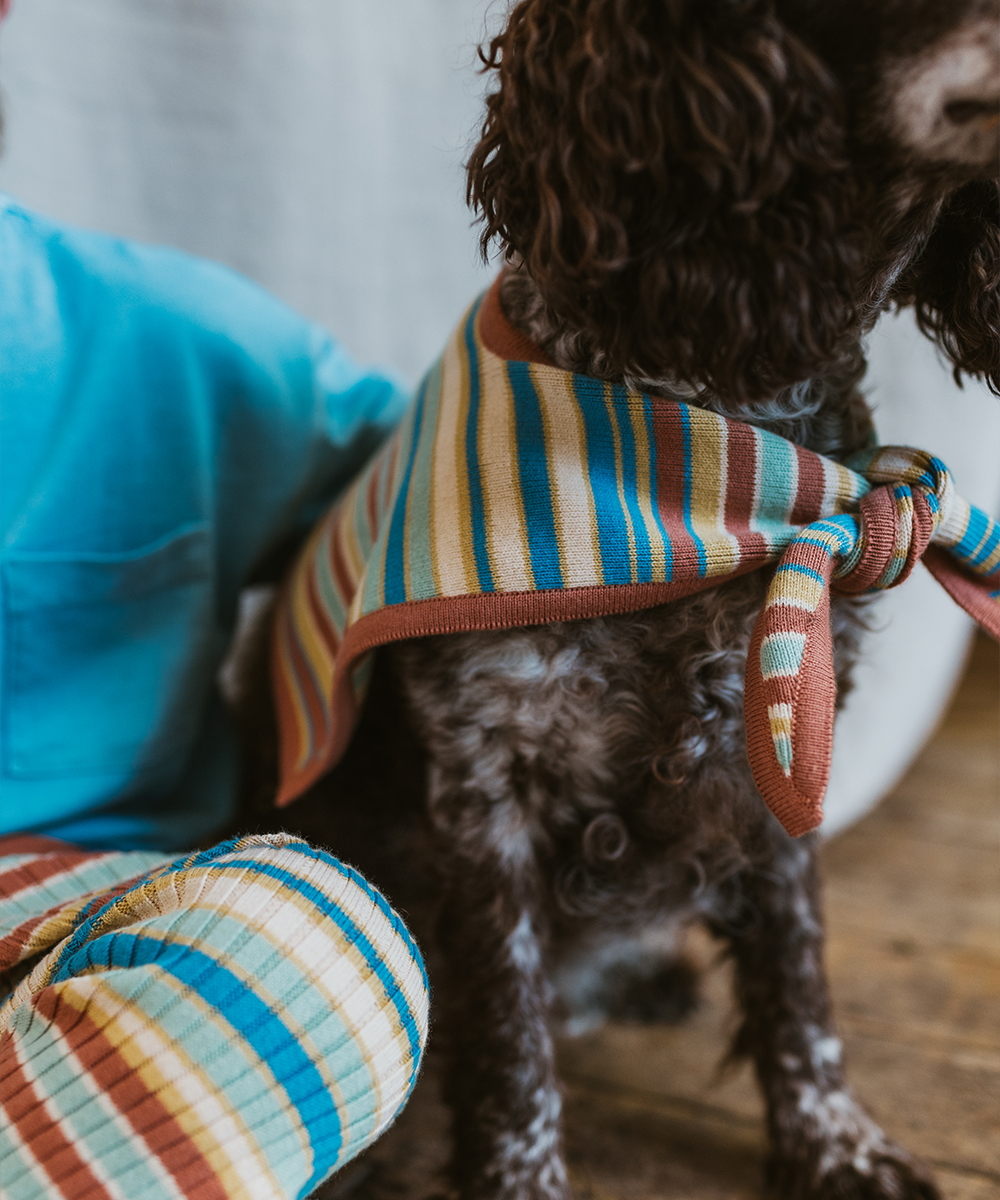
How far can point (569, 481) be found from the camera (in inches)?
33.0

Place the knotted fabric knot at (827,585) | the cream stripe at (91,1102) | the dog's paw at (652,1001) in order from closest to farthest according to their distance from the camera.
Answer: the cream stripe at (91,1102)
the knotted fabric knot at (827,585)
the dog's paw at (652,1001)

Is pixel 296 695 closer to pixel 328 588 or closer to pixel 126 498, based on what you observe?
pixel 328 588

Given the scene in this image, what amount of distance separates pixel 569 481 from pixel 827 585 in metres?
0.22

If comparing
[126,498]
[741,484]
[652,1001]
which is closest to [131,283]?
[126,498]

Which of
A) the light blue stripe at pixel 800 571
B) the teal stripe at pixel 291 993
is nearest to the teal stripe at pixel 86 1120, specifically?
the teal stripe at pixel 291 993

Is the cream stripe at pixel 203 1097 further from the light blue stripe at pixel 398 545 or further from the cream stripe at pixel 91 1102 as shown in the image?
the light blue stripe at pixel 398 545

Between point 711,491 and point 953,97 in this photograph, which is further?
point 711,491

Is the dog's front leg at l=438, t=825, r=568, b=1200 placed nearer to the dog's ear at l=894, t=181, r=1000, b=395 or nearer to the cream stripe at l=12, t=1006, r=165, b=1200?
the cream stripe at l=12, t=1006, r=165, b=1200

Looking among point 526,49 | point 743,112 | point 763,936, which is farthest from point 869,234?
point 763,936

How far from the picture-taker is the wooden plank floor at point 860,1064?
1.11 metres

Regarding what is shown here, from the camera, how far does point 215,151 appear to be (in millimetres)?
1585

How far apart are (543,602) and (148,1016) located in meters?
0.40

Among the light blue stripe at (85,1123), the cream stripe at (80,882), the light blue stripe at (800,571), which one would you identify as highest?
the light blue stripe at (800,571)

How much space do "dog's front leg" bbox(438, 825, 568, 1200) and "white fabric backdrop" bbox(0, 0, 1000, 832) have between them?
0.67 m
